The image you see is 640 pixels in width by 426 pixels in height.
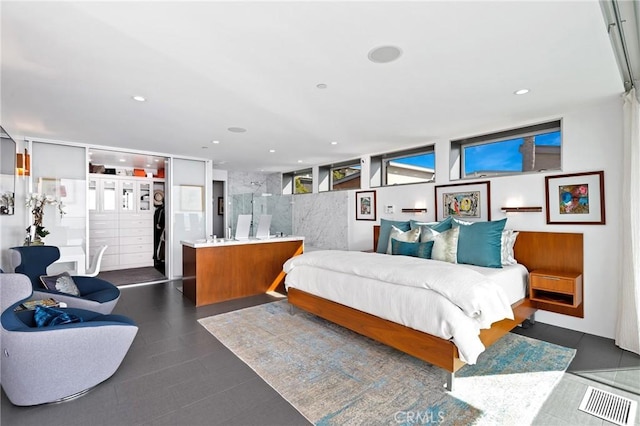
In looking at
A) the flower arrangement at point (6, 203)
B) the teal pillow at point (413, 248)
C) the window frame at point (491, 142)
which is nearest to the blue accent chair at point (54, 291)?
the flower arrangement at point (6, 203)

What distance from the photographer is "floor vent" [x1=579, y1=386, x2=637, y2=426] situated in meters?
1.91

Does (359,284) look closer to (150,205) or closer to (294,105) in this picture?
(294,105)

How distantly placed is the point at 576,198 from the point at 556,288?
1.09 meters

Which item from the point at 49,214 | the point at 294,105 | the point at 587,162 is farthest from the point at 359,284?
the point at 49,214

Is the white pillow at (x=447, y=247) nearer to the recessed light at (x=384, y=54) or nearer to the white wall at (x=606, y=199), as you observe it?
the white wall at (x=606, y=199)

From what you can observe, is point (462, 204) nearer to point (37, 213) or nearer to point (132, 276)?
point (37, 213)

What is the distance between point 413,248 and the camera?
3.81m

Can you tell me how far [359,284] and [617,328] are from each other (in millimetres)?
2703

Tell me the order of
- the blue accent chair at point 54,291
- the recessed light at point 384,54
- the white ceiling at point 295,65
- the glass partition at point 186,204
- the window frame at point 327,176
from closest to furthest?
the white ceiling at point 295,65
the recessed light at point 384,54
the blue accent chair at point 54,291
the glass partition at point 186,204
the window frame at point 327,176

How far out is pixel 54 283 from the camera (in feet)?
10.1

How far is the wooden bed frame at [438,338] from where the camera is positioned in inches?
88.0

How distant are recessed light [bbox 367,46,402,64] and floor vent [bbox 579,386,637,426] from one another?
2.85 metres

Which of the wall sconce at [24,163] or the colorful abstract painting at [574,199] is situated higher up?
the wall sconce at [24,163]

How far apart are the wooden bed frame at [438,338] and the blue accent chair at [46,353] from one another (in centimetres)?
194
